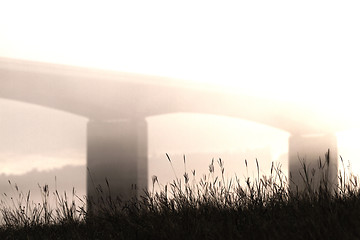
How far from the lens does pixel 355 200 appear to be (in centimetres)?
625

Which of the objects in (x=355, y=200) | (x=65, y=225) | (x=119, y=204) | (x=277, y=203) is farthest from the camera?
(x=65, y=225)

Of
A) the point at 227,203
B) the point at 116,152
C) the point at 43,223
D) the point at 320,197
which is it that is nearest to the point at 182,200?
the point at 227,203

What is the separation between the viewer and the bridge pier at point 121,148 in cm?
2878

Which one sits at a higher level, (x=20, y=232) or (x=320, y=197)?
(x=320, y=197)

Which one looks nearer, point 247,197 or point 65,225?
point 247,197

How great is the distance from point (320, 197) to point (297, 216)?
712 millimetres

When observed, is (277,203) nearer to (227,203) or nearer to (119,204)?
(227,203)

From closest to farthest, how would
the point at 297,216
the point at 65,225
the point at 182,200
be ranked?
the point at 297,216 < the point at 182,200 < the point at 65,225

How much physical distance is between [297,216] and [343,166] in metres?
1.69

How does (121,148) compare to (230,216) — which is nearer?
(230,216)

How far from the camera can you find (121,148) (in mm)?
30797

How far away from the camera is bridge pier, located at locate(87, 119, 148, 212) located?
2878 centimetres

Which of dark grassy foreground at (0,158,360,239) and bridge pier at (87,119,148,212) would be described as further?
bridge pier at (87,119,148,212)

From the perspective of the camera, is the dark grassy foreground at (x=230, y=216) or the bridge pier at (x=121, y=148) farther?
the bridge pier at (x=121, y=148)
